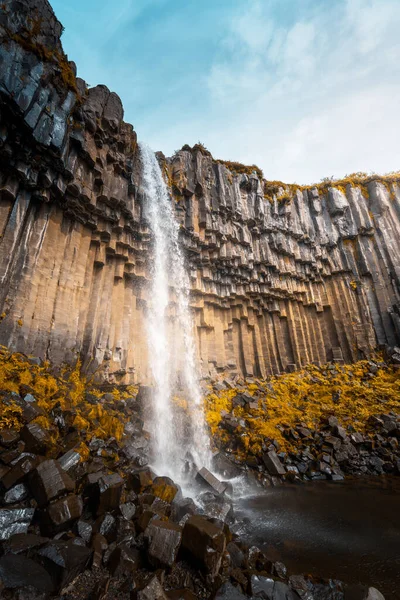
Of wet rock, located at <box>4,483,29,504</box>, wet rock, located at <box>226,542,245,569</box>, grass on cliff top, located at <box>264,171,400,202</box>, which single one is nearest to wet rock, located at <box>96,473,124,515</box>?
wet rock, located at <box>4,483,29,504</box>

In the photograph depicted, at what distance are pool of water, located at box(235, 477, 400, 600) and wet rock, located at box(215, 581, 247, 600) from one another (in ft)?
4.31

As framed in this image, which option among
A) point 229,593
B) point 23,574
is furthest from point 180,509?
point 23,574

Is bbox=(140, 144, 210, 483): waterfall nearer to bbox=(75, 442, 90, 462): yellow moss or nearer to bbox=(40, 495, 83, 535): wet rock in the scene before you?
bbox=(75, 442, 90, 462): yellow moss

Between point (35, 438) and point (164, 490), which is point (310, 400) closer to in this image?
point (164, 490)

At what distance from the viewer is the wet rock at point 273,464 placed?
985 cm

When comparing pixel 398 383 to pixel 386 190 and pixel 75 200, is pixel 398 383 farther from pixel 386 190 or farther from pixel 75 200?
pixel 75 200

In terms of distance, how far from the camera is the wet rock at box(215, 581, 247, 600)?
3375 millimetres

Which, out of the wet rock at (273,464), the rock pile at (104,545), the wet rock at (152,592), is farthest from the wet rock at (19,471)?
the wet rock at (273,464)

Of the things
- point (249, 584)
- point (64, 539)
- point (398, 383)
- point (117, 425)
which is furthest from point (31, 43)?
point (398, 383)

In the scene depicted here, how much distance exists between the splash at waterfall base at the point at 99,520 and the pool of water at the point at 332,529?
606 millimetres

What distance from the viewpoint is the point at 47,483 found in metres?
4.30

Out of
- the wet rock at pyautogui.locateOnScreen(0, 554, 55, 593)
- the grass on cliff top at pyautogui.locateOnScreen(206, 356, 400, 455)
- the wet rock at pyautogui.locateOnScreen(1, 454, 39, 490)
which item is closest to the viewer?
the wet rock at pyautogui.locateOnScreen(0, 554, 55, 593)

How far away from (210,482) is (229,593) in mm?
4658

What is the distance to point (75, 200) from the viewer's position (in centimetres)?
1155
